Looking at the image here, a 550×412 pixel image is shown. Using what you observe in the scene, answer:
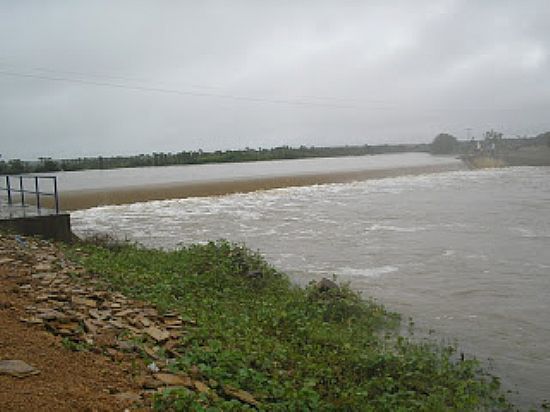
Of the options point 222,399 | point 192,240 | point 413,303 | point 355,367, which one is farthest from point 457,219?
point 222,399

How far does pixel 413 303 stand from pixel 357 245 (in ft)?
25.3

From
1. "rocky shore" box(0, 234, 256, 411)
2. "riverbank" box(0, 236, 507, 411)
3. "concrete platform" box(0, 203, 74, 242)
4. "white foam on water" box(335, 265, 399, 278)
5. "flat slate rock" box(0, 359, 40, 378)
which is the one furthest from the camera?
"concrete platform" box(0, 203, 74, 242)

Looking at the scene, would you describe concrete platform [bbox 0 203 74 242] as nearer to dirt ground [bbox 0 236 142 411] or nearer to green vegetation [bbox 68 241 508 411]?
green vegetation [bbox 68 241 508 411]

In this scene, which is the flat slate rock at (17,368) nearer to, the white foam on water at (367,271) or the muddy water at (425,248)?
the muddy water at (425,248)

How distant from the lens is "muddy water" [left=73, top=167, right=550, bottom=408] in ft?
30.2

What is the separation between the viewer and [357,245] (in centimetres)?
1888

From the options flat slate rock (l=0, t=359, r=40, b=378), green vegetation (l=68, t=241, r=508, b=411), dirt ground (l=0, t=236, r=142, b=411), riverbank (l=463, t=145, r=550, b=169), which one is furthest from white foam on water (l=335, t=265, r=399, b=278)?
riverbank (l=463, t=145, r=550, b=169)

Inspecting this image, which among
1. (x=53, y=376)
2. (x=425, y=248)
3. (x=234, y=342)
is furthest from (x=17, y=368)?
(x=425, y=248)

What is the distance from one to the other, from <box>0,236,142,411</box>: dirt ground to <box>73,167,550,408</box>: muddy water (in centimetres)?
527

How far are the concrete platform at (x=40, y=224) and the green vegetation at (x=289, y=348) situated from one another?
373 centimetres

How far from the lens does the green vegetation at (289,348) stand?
5.52 meters

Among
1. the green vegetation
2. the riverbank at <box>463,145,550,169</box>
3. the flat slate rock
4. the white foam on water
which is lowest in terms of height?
the white foam on water

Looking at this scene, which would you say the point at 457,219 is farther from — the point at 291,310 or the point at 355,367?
the point at 355,367

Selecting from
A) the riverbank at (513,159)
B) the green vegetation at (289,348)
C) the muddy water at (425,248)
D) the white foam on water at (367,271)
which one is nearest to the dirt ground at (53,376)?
the green vegetation at (289,348)
